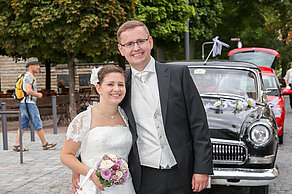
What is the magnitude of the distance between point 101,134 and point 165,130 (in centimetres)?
47

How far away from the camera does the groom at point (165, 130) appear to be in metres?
3.19

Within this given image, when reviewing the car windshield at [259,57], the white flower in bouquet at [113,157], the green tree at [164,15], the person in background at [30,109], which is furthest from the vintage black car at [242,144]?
the car windshield at [259,57]

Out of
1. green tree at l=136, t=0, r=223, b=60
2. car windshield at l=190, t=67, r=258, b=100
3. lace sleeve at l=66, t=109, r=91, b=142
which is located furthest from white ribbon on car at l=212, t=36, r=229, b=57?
green tree at l=136, t=0, r=223, b=60

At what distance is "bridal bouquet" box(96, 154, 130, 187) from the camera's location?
121 inches

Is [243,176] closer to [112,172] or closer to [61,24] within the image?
[112,172]

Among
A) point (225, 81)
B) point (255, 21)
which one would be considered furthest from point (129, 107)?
point (255, 21)

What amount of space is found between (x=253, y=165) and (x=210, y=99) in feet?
4.25

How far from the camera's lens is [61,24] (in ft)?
46.3

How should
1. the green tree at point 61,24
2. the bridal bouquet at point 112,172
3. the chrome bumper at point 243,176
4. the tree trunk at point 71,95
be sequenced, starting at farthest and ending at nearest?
the tree trunk at point 71,95 < the green tree at point 61,24 < the chrome bumper at point 243,176 < the bridal bouquet at point 112,172

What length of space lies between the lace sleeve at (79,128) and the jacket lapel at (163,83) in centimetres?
56

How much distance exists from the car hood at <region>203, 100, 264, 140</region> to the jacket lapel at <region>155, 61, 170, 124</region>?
2.32 metres

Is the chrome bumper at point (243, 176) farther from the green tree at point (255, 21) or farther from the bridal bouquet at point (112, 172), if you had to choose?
the green tree at point (255, 21)

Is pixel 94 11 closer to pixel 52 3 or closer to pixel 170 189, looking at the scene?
pixel 52 3

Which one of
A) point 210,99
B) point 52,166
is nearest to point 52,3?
Answer: point 52,166
